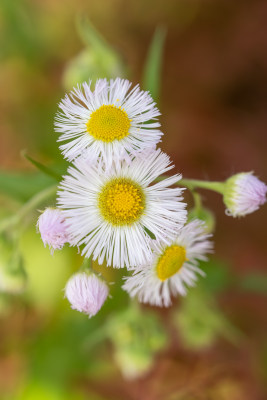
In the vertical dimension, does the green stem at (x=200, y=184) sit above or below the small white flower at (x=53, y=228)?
above

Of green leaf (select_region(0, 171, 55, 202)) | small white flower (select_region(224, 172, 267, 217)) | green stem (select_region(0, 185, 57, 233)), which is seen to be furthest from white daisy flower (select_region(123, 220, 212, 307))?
green leaf (select_region(0, 171, 55, 202))

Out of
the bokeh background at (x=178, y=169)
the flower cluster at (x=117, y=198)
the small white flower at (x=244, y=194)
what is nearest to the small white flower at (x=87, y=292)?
the flower cluster at (x=117, y=198)

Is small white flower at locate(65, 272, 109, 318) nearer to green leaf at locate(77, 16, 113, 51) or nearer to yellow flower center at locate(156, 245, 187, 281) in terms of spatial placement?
yellow flower center at locate(156, 245, 187, 281)

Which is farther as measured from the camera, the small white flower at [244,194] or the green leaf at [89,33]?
the green leaf at [89,33]

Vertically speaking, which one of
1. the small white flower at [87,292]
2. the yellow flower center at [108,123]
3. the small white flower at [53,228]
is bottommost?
the small white flower at [87,292]

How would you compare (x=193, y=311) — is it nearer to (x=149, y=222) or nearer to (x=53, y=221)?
(x=149, y=222)

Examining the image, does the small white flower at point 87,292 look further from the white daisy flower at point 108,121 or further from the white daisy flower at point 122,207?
the white daisy flower at point 108,121

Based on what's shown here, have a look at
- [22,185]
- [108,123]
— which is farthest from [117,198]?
[22,185]

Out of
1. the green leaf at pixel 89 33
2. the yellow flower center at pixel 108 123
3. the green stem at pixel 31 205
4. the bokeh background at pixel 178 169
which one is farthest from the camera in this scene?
the bokeh background at pixel 178 169

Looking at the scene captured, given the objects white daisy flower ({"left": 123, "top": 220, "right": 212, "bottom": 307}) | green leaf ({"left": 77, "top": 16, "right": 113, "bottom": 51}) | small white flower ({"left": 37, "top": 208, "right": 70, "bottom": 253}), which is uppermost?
green leaf ({"left": 77, "top": 16, "right": 113, "bottom": 51})
